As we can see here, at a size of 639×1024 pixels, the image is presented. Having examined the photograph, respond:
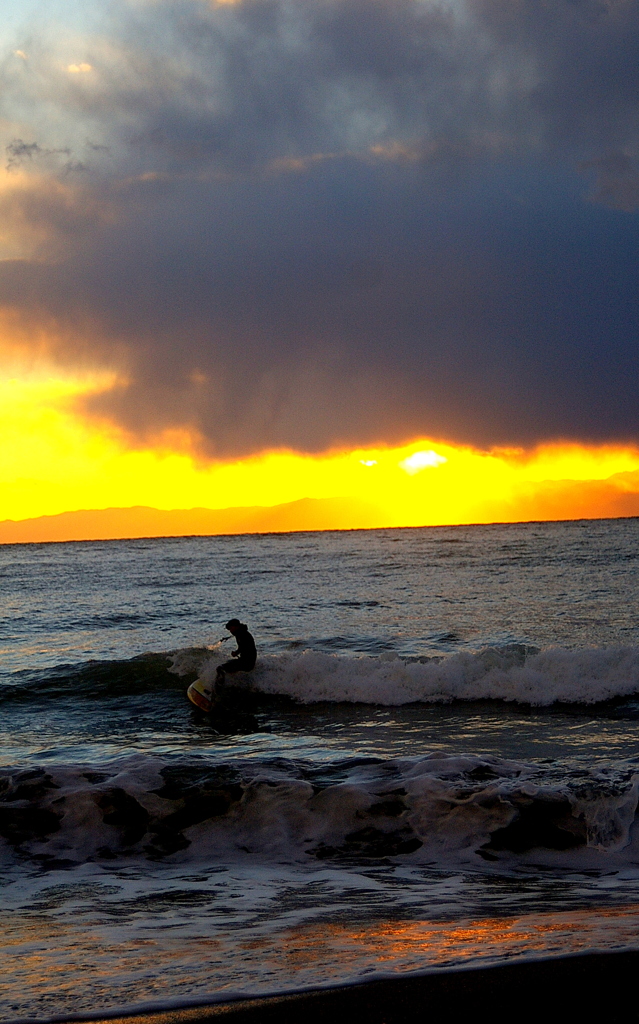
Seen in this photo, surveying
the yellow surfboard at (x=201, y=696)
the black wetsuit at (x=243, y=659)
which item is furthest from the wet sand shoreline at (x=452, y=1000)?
the black wetsuit at (x=243, y=659)

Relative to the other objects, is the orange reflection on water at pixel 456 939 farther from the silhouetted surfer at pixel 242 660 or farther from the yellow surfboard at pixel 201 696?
the silhouetted surfer at pixel 242 660

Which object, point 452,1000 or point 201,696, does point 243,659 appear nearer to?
point 201,696

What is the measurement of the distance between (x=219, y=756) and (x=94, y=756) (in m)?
2.00

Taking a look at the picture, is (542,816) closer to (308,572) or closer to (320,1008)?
(320,1008)

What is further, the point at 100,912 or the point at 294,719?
the point at 294,719

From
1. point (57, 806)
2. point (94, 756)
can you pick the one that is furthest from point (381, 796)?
point (94, 756)

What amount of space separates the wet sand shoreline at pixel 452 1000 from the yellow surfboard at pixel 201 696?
1265 cm

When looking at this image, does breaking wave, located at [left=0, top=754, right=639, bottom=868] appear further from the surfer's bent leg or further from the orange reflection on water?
the surfer's bent leg

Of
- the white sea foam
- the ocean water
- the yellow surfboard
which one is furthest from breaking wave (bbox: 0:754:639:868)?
the white sea foam

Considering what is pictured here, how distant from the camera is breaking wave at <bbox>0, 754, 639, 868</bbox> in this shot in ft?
24.2

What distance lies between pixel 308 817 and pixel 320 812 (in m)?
0.14

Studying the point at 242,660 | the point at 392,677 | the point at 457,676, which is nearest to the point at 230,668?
the point at 242,660

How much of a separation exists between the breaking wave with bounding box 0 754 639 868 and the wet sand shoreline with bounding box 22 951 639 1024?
3267mm

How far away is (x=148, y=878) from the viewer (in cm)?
666
